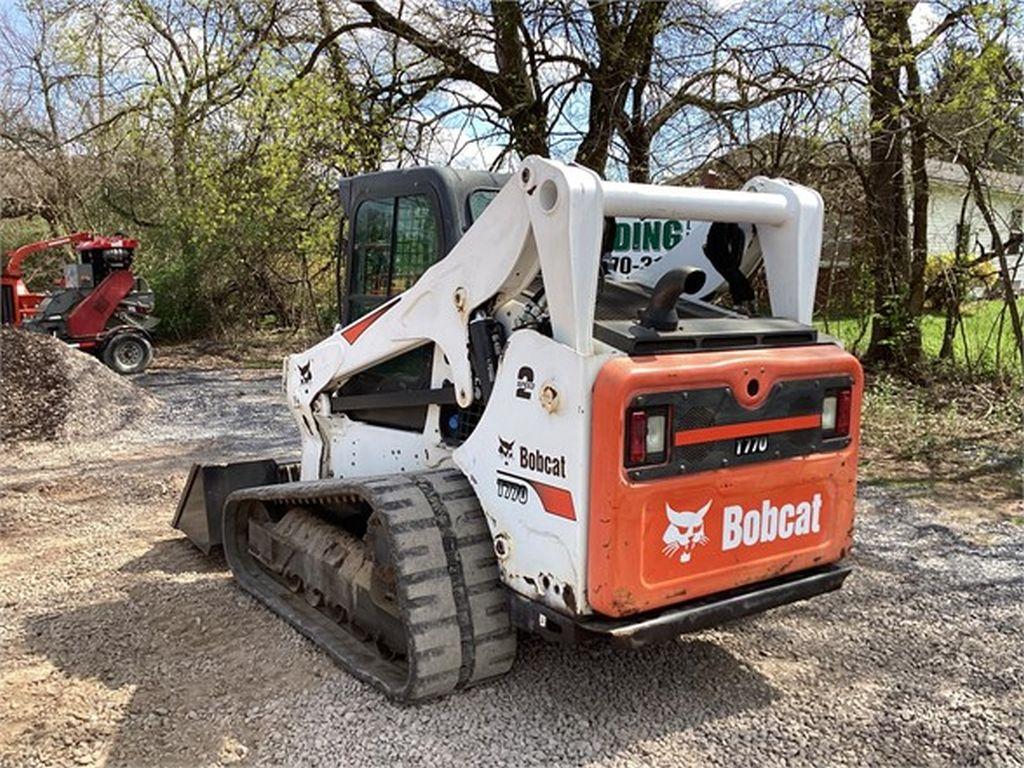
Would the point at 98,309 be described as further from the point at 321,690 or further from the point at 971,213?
the point at 971,213

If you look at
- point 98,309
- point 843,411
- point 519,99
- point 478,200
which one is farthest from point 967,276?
point 98,309

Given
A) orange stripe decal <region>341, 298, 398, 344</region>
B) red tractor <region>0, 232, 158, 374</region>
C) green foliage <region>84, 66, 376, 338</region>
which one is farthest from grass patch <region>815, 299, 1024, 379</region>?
Answer: red tractor <region>0, 232, 158, 374</region>

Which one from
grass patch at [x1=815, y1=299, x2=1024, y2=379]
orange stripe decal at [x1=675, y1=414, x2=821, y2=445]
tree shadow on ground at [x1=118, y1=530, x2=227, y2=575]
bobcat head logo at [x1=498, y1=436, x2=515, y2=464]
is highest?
orange stripe decal at [x1=675, y1=414, x2=821, y2=445]

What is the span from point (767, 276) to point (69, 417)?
7.24m

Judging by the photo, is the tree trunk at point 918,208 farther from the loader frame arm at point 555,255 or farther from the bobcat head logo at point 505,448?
the bobcat head logo at point 505,448

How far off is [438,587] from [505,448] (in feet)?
1.77

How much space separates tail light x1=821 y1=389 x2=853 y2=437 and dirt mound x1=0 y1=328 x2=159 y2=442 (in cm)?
717

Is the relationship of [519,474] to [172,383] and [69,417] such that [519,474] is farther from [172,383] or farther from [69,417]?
[172,383]

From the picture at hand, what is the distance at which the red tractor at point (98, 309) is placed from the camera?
12.6 meters

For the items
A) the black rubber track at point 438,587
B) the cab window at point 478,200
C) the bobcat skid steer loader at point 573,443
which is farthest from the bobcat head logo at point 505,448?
the cab window at point 478,200

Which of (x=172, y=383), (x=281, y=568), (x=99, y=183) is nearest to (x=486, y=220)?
(x=281, y=568)

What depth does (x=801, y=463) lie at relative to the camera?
3.31 m

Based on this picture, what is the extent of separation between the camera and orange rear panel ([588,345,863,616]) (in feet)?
9.41

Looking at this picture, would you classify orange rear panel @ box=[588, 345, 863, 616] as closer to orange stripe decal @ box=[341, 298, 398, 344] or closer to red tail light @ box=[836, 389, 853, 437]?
red tail light @ box=[836, 389, 853, 437]
